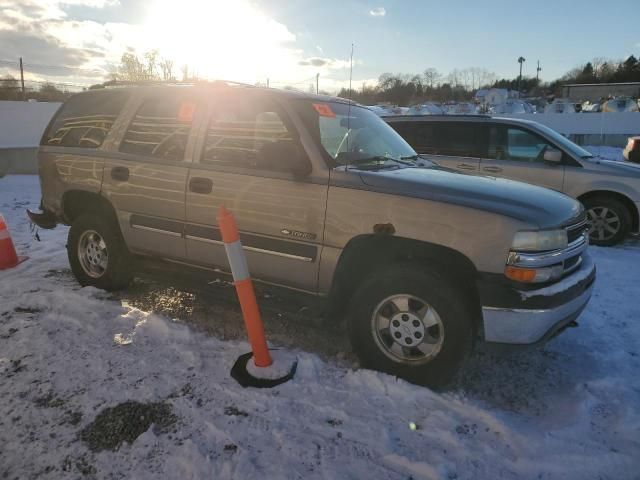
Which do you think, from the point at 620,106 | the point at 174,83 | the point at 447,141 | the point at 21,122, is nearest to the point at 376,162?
the point at 174,83

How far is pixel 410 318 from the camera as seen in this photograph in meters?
3.10

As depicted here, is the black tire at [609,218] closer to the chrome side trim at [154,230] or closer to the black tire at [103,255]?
the chrome side trim at [154,230]

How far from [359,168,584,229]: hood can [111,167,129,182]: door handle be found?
222cm

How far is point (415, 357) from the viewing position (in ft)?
10.4

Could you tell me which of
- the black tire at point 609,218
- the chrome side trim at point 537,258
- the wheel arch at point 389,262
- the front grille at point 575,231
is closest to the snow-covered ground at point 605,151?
the black tire at point 609,218

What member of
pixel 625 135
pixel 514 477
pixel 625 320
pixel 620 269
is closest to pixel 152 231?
pixel 514 477

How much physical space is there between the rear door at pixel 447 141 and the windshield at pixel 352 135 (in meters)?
3.26

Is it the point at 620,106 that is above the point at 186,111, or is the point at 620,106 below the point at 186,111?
above

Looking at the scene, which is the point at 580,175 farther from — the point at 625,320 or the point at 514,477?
the point at 514,477

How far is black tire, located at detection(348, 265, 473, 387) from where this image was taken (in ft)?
9.67

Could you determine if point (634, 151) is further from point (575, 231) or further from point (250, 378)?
point (250, 378)

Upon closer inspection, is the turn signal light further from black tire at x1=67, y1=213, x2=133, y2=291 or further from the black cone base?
black tire at x1=67, y1=213, x2=133, y2=291

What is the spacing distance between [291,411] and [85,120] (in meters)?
3.55

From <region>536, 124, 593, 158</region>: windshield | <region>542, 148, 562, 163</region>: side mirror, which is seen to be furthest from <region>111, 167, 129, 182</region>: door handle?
<region>536, 124, 593, 158</region>: windshield
